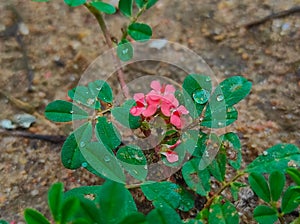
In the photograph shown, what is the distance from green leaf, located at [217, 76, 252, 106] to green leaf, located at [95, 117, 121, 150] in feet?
0.92

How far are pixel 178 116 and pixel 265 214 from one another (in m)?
0.31

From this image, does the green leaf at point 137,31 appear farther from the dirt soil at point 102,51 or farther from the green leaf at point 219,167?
the green leaf at point 219,167

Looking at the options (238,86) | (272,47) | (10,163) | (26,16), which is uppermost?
(238,86)

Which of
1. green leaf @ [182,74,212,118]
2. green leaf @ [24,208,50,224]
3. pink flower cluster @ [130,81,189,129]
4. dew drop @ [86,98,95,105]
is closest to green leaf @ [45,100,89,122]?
dew drop @ [86,98,95,105]

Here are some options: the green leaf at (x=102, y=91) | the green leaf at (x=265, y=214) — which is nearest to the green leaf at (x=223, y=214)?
the green leaf at (x=265, y=214)

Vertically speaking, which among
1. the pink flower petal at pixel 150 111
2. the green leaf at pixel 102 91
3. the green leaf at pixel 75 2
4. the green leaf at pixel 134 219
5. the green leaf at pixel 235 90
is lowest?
the green leaf at pixel 102 91

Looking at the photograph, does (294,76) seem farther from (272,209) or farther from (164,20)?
(272,209)

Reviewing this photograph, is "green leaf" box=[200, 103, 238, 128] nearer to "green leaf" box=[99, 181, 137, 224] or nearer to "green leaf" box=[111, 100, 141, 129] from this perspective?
"green leaf" box=[111, 100, 141, 129]

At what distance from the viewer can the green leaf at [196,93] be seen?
4.42ft

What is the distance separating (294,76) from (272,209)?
724 millimetres

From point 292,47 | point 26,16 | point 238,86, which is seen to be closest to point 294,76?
point 292,47

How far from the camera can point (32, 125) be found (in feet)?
5.83

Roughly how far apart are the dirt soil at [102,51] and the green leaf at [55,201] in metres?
0.54

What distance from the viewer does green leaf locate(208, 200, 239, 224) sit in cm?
121
